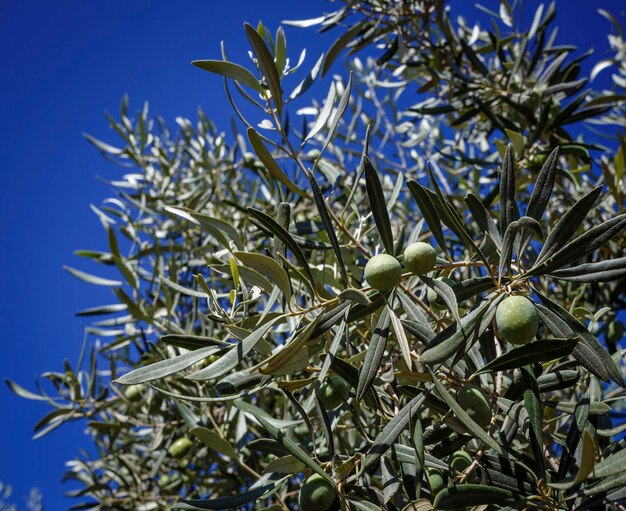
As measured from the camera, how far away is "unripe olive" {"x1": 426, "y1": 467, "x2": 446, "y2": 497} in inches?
43.8

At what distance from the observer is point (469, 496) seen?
35.7 inches

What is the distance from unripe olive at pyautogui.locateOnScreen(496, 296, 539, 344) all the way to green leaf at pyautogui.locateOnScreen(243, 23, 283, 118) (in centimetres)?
76

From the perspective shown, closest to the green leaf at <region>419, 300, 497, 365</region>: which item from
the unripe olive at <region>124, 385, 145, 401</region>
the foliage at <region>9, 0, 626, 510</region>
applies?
the foliage at <region>9, 0, 626, 510</region>

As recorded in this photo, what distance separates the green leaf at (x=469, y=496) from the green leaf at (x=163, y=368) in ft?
1.68

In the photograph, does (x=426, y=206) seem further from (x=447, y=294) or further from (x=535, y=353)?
(x=535, y=353)

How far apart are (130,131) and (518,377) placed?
3111 mm

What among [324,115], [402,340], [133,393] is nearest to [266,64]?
[324,115]

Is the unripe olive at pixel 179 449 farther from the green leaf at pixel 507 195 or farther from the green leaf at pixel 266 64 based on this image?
the green leaf at pixel 507 195

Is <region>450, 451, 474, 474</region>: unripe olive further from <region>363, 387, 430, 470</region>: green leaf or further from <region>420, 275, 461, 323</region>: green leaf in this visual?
<region>420, 275, 461, 323</region>: green leaf

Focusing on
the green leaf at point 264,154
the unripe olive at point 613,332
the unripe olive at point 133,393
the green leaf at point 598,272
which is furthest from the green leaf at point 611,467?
the unripe olive at point 133,393

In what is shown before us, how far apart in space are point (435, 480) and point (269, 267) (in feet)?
1.89

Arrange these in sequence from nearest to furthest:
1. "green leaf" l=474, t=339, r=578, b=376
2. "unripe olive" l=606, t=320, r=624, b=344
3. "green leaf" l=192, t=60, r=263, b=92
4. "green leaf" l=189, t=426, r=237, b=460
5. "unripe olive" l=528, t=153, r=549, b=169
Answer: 1. "green leaf" l=474, t=339, r=578, b=376
2. "green leaf" l=192, t=60, r=263, b=92
3. "green leaf" l=189, t=426, r=237, b=460
4. "unripe olive" l=528, t=153, r=549, b=169
5. "unripe olive" l=606, t=320, r=624, b=344

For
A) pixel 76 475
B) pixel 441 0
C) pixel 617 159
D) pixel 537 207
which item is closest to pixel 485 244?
pixel 537 207

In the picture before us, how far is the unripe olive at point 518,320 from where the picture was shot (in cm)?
92
